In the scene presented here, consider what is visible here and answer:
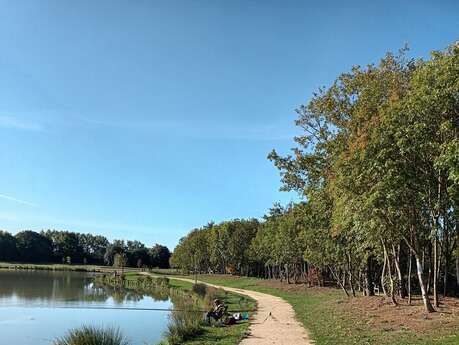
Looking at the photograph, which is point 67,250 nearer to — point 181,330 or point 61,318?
point 61,318

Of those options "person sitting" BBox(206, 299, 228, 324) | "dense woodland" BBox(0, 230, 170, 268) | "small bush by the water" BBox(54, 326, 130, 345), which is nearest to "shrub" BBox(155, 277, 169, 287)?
"person sitting" BBox(206, 299, 228, 324)

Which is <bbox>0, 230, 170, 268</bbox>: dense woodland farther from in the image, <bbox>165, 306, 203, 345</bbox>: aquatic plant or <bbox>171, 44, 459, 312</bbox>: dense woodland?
<bbox>165, 306, 203, 345</bbox>: aquatic plant

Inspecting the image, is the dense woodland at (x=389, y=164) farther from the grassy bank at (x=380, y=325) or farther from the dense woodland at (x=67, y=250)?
the dense woodland at (x=67, y=250)

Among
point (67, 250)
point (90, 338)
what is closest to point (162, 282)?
point (90, 338)

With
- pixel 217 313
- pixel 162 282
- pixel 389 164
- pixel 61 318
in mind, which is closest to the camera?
pixel 389 164

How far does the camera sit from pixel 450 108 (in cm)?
1675

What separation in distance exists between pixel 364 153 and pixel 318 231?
16.0 meters

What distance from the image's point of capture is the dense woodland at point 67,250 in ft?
519

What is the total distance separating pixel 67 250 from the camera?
17012 cm

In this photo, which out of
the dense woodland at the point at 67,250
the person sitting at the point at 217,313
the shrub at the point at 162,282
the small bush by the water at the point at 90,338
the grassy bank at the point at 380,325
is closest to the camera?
the small bush by the water at the point at 90,338

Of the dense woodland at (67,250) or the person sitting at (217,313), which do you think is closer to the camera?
the person sitting at (217,313)

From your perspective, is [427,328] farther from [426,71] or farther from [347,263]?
[347,263]

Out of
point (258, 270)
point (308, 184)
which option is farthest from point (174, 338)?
point (258, 270)

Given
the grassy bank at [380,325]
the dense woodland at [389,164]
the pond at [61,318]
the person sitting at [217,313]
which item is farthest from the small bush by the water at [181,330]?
the dense woodland at [389,164]
